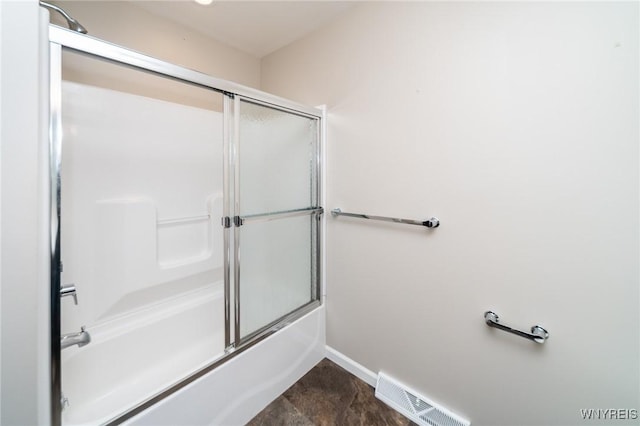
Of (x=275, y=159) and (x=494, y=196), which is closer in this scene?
(x=494, y=196)

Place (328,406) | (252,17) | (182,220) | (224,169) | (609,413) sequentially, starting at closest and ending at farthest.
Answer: (609,413), (224,169), (328,406), (252,17), (182,220)

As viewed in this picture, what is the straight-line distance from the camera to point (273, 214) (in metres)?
1.49

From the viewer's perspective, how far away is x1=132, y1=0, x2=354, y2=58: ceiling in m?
1.48

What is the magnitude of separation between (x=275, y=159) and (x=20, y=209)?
1081 millimetres

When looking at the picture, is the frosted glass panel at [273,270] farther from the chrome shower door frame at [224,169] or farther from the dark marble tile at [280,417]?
the dark marble tile at [280,417]

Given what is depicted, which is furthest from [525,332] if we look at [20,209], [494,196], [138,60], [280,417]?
[138,60]

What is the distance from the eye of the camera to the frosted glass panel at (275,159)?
1.33 metres

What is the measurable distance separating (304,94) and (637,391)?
2092 millimetres

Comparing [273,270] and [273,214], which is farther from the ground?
[273,214]

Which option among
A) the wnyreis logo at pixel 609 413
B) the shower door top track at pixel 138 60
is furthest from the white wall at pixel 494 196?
the shower door top track at pixel 138 60

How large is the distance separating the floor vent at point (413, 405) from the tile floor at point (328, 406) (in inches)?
1.4

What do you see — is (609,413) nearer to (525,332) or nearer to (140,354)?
(525,332)

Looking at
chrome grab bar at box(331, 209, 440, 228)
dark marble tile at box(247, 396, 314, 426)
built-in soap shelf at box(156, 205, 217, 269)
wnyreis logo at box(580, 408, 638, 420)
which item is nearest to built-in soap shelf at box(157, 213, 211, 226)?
built-in soap shelf at box(156, 205, 217, 269)

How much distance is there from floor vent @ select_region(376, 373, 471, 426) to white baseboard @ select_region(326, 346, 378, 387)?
0.22ft
